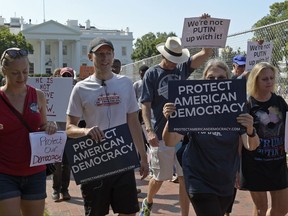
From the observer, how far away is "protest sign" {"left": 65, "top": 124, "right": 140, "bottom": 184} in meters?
3.93

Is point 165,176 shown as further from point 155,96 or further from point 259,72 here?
point 259,72

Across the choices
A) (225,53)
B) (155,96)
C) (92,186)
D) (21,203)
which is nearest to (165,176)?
(155,96)

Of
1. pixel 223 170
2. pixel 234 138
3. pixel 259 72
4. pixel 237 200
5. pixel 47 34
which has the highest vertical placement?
pixel 47 34

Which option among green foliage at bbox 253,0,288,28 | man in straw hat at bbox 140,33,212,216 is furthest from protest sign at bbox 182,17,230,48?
green foliage at bbox 253,0,288,28

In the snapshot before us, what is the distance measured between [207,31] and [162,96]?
0.90 metres

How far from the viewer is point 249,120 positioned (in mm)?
3559

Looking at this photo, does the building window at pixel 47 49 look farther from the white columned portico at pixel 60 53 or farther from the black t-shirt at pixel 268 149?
the black t-shirt at pixel 268 149

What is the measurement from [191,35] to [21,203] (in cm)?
284

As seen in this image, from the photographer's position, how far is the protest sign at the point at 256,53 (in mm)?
6539

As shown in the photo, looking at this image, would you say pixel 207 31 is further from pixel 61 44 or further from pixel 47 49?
pixel 47 49

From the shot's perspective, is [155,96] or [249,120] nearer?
[249,120]

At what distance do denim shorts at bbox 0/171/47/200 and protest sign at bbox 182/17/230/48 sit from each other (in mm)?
2529

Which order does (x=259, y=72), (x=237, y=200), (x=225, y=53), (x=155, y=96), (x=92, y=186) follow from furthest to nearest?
(x=225, y=53)
(x=237, y=200)
(x=155, y=96)
(x=259, y=72)
(x=92, y=186)

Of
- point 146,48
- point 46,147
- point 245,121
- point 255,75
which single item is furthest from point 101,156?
point 146,48
